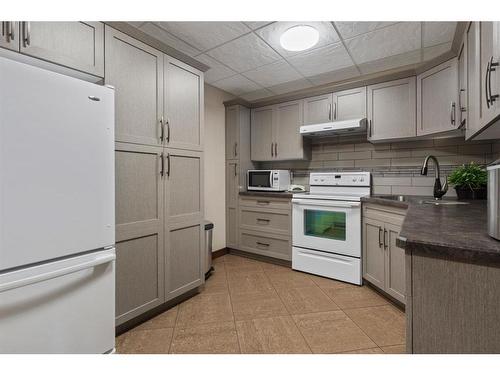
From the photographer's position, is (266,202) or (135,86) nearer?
(135,86)

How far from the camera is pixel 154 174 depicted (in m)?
1.87

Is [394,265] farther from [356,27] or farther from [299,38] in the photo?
[299,38]

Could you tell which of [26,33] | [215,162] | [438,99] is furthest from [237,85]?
[26,33]

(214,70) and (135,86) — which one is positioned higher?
(214,70)

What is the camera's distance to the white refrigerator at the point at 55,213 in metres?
0.97

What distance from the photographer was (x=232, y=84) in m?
3.29

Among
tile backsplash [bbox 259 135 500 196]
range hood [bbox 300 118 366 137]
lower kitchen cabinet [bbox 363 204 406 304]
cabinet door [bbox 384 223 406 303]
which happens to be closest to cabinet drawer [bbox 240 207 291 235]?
tile backsplash [bbox 259 135 500 196]

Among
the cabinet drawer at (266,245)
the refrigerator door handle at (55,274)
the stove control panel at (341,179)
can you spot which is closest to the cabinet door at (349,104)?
the stove control panel at (341,179)

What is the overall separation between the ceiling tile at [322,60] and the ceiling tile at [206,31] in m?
0.72

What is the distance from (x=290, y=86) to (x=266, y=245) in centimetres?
212

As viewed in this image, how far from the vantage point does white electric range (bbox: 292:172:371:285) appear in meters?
2.50

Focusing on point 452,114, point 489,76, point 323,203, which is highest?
point 452,114

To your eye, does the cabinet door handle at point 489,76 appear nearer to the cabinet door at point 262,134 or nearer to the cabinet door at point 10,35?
the cabinet door at point 10,35

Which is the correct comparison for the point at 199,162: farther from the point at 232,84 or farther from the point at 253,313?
the point at 232,84
